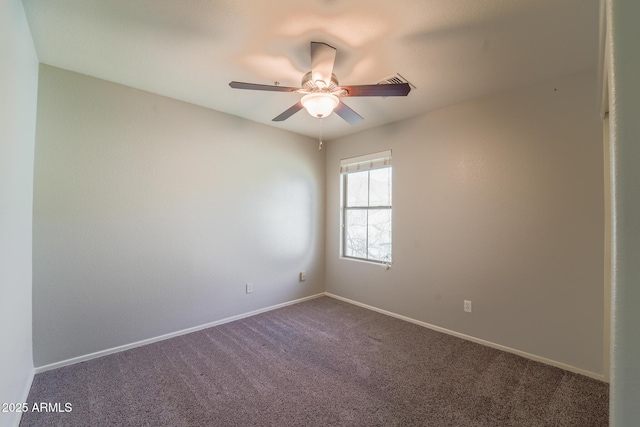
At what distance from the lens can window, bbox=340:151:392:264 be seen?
3.67 metres

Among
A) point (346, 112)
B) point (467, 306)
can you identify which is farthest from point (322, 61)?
point (467, 306)

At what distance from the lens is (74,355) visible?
7.63 feet

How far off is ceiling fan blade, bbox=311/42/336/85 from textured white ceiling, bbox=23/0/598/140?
9cm

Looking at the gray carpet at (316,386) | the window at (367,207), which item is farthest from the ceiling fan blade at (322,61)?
the gray carpet at (316,386)

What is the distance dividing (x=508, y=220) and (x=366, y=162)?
1855 mm

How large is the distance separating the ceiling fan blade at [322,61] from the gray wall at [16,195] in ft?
5.39

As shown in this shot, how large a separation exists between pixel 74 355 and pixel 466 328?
12.0 feet

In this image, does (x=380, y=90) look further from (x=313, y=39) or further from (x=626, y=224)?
(x=626, y=224)

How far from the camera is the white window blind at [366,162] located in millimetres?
3588

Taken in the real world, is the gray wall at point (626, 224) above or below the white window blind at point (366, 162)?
below

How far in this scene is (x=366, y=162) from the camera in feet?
12.6

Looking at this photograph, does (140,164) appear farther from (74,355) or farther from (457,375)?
(457,375)

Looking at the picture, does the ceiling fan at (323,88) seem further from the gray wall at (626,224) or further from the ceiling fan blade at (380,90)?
the gray wall at (626,224)

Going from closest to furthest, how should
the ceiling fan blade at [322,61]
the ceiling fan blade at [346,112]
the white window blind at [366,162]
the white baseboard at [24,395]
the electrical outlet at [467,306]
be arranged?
the white baseboard at [24,395], the ceiling fan blade at [322,61], the ceiling fan blade at [346,112], the electrical outlet at [467,306], the white window blind at [366,162]
